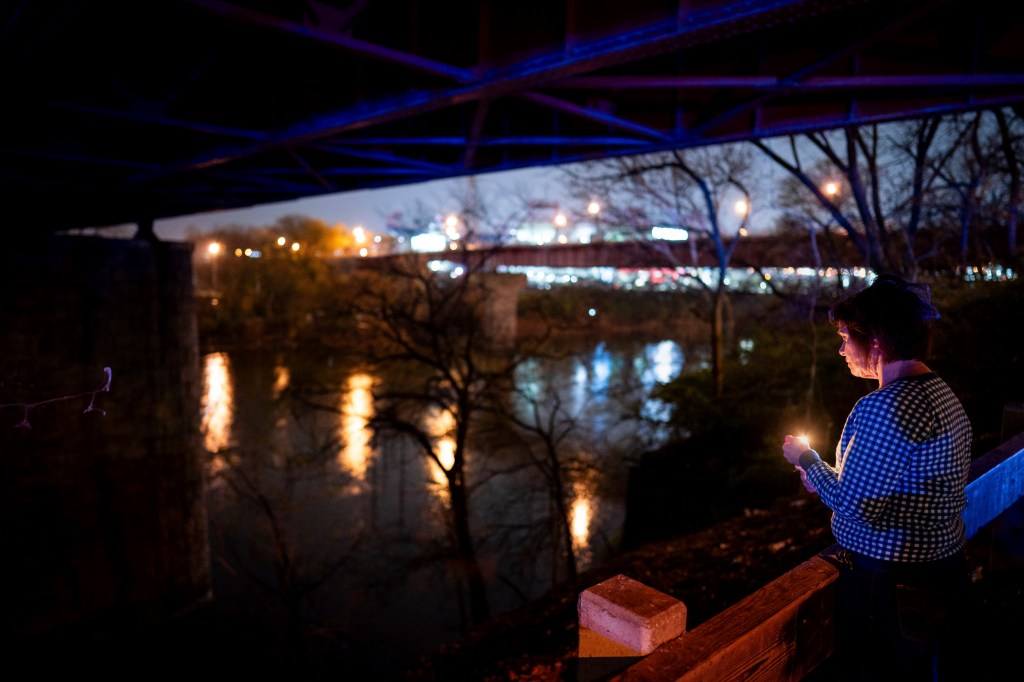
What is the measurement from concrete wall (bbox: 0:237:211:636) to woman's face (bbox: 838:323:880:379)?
38.7 ft

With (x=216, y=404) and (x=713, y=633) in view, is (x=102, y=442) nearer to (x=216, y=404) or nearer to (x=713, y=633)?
(x=713, y=633)

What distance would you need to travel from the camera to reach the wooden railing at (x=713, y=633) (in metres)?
1.90

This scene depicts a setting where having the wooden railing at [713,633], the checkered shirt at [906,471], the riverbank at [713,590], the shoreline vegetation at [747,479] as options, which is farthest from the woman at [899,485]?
the shoreline vegetation at [747,479]

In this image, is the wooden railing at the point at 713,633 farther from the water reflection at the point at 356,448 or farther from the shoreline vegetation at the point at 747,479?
the water reflection at the point at 356,448

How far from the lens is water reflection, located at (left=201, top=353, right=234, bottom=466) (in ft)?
74.0

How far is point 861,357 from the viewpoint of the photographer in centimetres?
226

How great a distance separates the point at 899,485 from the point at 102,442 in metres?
14.2

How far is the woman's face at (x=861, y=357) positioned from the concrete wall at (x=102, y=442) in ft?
38.7

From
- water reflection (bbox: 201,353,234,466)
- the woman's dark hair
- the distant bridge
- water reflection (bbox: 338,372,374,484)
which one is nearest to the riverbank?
the woman's dark hair

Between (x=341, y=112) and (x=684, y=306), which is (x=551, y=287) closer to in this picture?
(x=684, y=306)

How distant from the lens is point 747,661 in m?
2.08

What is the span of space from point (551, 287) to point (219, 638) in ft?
145

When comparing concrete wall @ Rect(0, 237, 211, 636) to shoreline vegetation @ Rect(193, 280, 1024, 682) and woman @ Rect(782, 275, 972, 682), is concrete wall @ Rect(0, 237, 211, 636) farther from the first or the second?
woman @ Rect(782, 275, 972, 682)

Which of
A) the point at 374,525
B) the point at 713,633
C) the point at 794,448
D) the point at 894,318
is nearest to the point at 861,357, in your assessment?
the point at 894,318
